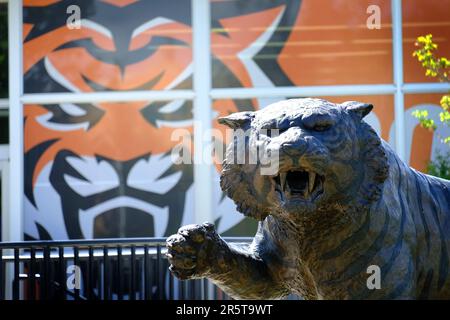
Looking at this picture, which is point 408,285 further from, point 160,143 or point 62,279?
point 160,143

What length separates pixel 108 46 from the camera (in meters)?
9.92

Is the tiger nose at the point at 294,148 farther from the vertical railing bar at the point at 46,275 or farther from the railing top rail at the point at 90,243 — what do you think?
the vertical railing bar at the point at 46,275

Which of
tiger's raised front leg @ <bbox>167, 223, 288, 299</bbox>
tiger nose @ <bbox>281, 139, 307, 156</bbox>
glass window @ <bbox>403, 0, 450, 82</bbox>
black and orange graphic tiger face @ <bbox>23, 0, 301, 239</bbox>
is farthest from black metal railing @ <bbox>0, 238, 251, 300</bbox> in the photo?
glass window @ <bbox>403, 0, 450, 82</bbox>

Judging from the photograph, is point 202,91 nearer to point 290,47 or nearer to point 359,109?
point 290,47

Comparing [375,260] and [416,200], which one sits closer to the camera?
[375,260]

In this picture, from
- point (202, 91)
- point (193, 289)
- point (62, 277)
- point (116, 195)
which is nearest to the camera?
point (62, 277)

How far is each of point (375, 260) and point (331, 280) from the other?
197 millimetres

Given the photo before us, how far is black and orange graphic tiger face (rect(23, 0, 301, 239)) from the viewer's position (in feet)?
32.3

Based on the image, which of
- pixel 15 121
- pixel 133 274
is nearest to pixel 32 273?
pixel 133 274

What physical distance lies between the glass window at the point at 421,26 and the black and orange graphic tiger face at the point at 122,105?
1406 millimetres

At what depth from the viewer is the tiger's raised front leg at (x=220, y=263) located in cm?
321

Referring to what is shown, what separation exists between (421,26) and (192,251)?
7.24 m

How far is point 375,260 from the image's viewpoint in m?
3.16
